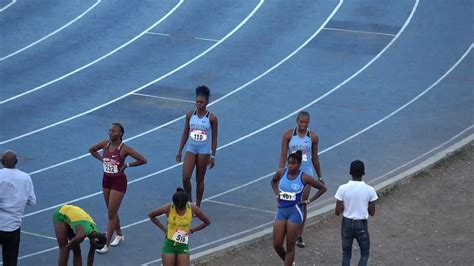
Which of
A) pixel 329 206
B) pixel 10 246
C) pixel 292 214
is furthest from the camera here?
pixel 329 206

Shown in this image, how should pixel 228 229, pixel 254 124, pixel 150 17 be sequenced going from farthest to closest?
pixel 150 17 < pixel 254 124 < pixel 228 229

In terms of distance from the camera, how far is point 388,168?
19.9 m

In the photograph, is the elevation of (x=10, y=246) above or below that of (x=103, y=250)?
above

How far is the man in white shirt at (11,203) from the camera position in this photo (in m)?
14.0

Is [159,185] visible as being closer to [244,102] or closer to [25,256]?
[25,256]

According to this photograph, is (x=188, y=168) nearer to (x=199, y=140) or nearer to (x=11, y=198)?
(x=199, y=140)

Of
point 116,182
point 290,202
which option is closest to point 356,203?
point 290,202

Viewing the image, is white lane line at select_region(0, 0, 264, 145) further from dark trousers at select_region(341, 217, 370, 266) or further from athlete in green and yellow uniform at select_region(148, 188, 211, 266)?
dark trousers at select_region(341, 217, 370, 266)

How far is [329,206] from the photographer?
17.8 m

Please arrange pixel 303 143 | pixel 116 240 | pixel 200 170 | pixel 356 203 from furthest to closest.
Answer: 1. pixel 200 170
2. pixel 116 240
3. pixel 303 143
4. pixel 356 203

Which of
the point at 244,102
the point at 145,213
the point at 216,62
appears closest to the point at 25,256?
the point at 145,213

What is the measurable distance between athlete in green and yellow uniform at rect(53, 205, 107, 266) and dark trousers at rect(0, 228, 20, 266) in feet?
1.74

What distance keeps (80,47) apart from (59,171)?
8000mm

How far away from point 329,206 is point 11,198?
18.8 feet
